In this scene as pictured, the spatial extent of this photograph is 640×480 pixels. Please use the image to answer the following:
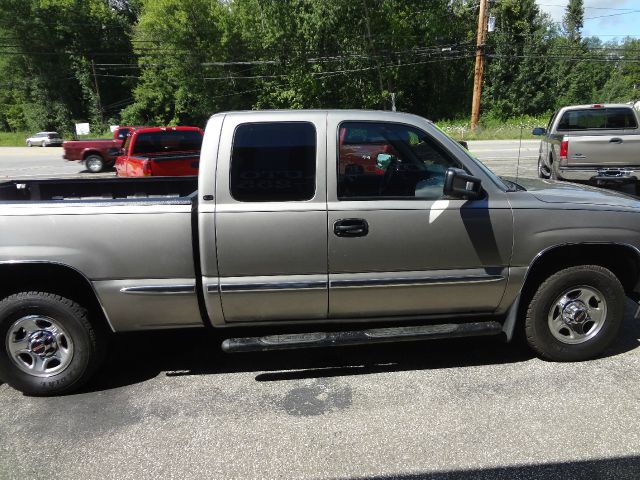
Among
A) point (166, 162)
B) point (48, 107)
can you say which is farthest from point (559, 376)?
point (48, 107)

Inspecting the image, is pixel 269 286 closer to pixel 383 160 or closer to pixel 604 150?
pixel 383 160

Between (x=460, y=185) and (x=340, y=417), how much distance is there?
166 centimetres

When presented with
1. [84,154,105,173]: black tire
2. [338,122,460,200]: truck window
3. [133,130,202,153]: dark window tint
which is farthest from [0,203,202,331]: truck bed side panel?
[84,154,105,173]: black tire

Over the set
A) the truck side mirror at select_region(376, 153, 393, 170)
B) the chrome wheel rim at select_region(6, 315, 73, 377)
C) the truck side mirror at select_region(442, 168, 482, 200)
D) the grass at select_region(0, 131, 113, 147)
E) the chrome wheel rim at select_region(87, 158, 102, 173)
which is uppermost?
the truck side mirror at select_region(376, 153, 393, 170)

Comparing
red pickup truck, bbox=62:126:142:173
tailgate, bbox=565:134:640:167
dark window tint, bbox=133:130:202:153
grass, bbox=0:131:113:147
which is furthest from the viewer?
grass, bbox=0:131:113:147

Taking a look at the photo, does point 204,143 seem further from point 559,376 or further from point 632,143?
point 632,143

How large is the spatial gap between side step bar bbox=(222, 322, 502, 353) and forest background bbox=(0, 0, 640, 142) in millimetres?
36670

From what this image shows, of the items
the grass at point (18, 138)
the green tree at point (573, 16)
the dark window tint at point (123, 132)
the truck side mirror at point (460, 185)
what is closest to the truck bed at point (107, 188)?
the truck side mirror at point (460, 185)

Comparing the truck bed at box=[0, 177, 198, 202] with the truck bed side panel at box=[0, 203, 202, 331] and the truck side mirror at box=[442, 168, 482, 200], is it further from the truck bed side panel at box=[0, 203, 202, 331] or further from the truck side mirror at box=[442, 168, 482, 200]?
the truck side mirror at box=[442, 168, 482, 200]

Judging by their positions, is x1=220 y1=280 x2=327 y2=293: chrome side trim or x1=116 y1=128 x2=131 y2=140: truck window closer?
x1=220 y1=280 x2=327 y2=293: chrome side trim

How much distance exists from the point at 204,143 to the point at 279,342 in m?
1.41

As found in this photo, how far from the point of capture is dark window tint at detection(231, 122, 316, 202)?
3197mm

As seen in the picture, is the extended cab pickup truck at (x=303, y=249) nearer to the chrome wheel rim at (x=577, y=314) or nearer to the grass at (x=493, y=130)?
the chrome wheel rim at (x=577, y=314)

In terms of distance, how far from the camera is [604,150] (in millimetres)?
8766
